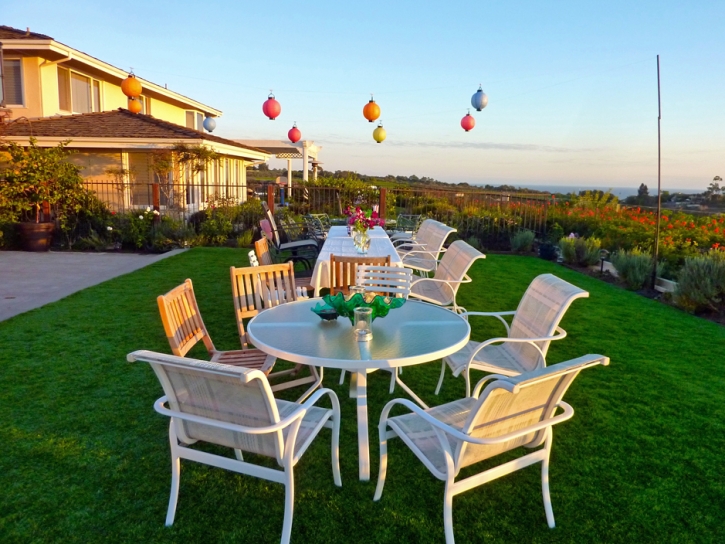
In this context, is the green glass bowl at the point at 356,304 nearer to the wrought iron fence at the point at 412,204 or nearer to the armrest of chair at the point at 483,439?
the armrest of chair at the point at 483,439

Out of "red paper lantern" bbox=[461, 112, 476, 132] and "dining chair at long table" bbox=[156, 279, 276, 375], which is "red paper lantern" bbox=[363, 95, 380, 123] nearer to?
"red paper lantern" bbox=[461, 112, 476, 132]

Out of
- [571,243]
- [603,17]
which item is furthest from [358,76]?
[571,243]

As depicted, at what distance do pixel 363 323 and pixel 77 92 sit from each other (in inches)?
657

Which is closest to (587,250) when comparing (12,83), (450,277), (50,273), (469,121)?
(469,121)

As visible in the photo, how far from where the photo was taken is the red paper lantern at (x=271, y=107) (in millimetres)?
11641

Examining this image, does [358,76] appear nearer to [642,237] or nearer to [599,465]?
[642,237]

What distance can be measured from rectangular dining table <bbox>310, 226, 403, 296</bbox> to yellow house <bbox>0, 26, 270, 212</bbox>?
5757 mm

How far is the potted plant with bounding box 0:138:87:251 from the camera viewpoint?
34.3ft

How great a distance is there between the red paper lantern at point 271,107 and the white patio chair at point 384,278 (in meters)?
8.61

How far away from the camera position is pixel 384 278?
13.9 feet

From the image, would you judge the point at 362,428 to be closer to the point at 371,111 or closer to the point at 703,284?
the point at 703,284

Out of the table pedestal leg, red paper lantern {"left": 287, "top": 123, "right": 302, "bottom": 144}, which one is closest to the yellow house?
red paper lantern {"left": 287, "top": 123, "right": 302, "bottom": 144}

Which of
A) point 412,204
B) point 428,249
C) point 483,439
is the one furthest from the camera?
point 412,204

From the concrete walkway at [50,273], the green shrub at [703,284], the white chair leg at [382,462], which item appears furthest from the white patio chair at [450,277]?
the concrete walkway at [50,273]
